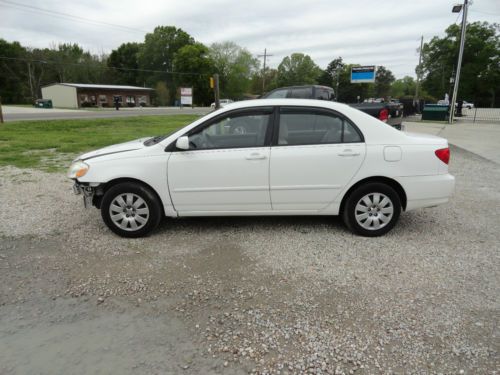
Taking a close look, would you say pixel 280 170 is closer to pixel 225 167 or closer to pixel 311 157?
pixel 311 157

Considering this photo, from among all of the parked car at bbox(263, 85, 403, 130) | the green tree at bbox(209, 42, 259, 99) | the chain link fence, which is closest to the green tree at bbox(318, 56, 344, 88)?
the green tree at bbox(209, 42, 259, 99)

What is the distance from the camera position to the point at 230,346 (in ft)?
8.16

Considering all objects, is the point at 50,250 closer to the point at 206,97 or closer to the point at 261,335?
the point at 261,335

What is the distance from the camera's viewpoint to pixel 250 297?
307 cm

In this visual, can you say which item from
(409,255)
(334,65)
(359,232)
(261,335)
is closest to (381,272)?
(409,255)

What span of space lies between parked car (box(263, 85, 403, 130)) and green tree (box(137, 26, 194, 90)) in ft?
241

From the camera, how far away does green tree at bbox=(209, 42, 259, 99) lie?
8438 cm

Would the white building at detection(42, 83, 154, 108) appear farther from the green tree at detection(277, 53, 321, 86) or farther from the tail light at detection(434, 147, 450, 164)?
the tail light at detection(434, 147, 450, 164)

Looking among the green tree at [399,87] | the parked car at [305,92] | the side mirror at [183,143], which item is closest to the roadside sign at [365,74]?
the parked car at [305,92]

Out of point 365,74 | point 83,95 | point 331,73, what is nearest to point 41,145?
point 365,74

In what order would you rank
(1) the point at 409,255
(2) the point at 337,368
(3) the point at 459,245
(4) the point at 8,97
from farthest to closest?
(4) the point at 8,97, (3) the point at 459,245, (1) the point at 409,255, (2) the point at 337,368

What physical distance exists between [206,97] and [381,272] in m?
75.4

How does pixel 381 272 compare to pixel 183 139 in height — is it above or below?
below

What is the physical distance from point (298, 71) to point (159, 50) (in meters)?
35.2
